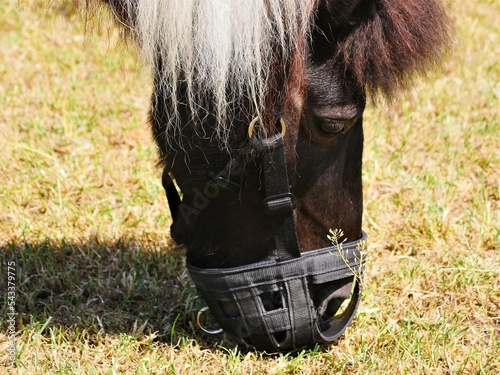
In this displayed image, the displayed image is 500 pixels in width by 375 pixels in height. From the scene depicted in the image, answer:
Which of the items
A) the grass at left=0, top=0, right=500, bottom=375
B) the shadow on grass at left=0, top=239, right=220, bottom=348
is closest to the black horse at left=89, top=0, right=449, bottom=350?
the grass at left=0, top=0, right=500, bottom=375

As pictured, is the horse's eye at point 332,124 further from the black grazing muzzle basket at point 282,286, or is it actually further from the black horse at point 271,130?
the black grazing muzzle basket at point 282,286

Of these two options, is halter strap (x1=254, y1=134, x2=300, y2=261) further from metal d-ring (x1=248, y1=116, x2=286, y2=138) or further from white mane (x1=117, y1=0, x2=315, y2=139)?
white mane (x1=117, y1=0, x2=315, y2=139)

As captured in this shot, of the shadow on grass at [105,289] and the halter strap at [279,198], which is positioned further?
the shadow on grass at [105,289]

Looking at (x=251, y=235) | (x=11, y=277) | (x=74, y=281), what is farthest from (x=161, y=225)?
(x=251, y=235)

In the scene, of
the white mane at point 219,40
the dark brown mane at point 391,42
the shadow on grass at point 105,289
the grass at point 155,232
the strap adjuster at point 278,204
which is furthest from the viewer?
the shadow on grass at point 105,289

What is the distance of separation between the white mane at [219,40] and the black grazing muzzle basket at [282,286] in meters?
0.31

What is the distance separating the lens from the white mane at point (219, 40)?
1.83 m

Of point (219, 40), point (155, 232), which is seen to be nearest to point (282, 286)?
point (219, 40)

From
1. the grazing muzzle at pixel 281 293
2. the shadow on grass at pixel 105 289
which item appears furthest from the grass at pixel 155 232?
the grazing muzzle at pixel 281 293

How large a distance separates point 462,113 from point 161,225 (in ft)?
6.40

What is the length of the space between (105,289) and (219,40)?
4.15ft

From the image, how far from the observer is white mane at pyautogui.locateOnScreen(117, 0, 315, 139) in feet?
6.02

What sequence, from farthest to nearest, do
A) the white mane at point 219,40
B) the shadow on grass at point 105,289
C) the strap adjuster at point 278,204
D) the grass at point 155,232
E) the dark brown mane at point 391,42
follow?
the shadow on grass at point 105,289, the grass at point 155,232, the strap adjuster at point 278,204, the dark brown mane at point 391,42, the white mane at point 219,40

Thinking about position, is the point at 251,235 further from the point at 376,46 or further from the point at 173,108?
the point at 376,46
